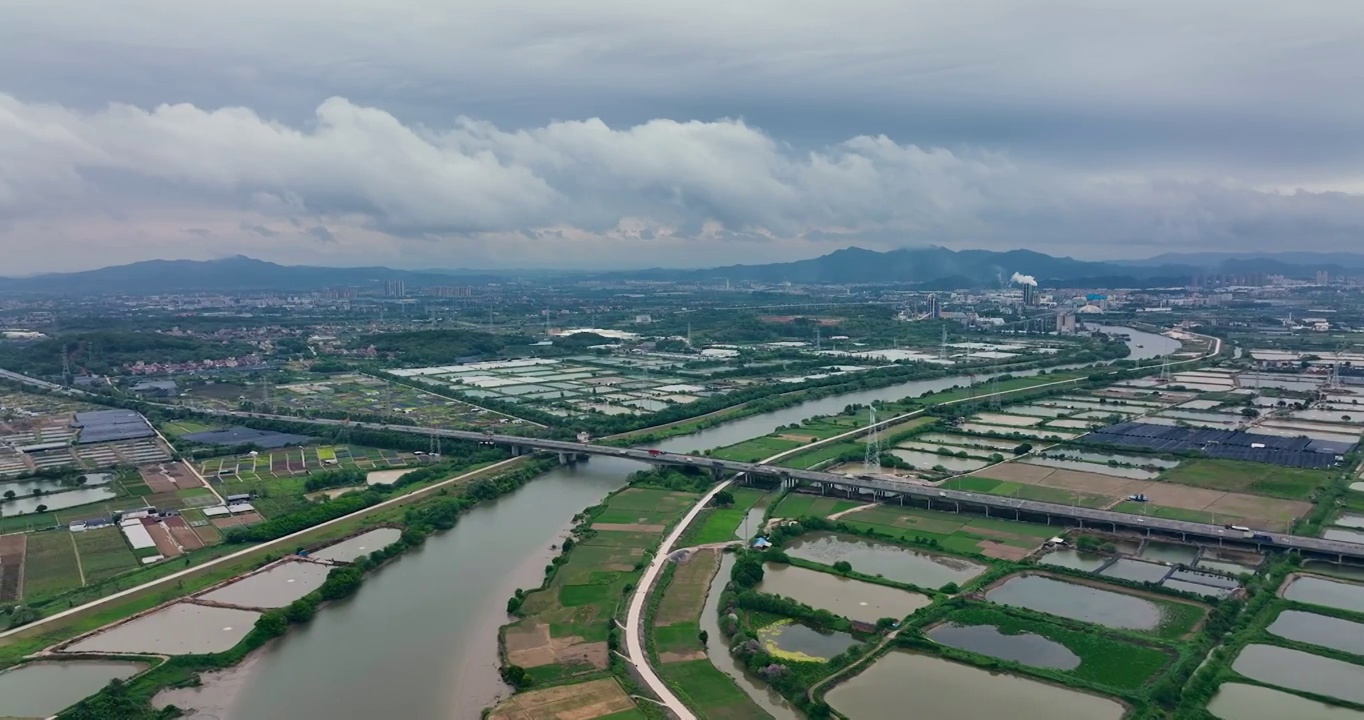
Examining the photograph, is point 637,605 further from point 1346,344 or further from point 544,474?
point 1346,344

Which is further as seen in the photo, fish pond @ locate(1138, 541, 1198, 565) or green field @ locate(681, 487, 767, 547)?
green field @ locate(681, 487, 767, 547)

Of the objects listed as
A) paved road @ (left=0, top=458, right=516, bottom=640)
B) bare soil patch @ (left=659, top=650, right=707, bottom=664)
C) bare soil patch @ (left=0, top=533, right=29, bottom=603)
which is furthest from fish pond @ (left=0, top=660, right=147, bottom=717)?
bare soil patch @ (left=659, top=650, right=707, bottom=664)

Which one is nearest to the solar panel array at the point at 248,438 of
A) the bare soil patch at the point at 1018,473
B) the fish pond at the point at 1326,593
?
the bare soil patch at the point at 1018,473

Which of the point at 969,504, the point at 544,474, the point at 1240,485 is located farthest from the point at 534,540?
the point at 1240,485

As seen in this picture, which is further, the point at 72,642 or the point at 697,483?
the point at 697,483

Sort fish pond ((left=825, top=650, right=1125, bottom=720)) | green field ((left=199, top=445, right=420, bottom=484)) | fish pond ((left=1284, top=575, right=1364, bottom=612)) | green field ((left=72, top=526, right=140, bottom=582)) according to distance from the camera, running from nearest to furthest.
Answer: fish pond ((left=825, top=650, right=1125, bottom=720))
fish pond ((left=1284, top=575, right=1364, bottom=612))
green field ((left=72, top=526, right=140, bottom=582))
green field ((left=199, top=445, right=420, bottom=484))

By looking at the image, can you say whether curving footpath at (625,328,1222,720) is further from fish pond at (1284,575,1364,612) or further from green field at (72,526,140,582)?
fish pond at (1284,575,1364,612)

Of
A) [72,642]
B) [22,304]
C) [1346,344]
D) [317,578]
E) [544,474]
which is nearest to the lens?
[72,642]
